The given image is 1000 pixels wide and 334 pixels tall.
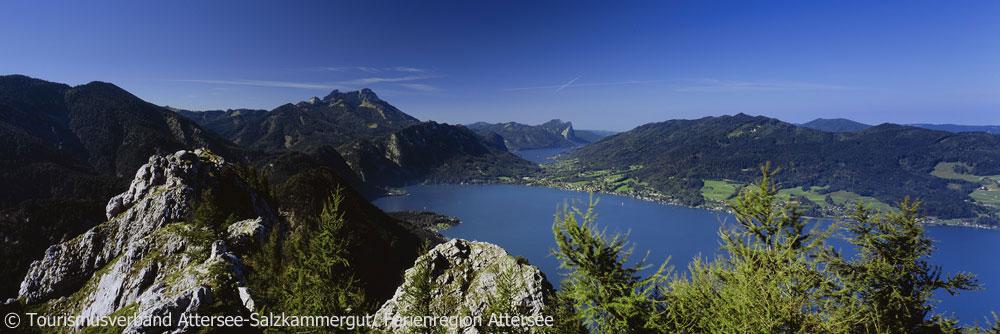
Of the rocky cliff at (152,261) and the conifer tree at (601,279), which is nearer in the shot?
the conifer tree at (601,279)

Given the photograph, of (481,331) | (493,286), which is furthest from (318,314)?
(493,286)

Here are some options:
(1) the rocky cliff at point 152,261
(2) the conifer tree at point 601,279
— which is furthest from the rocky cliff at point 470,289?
(1) the rocky cliff at point 152,261

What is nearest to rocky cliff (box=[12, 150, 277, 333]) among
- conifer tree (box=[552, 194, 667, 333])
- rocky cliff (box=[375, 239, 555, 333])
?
rocky cliff (box=[375, 239, 555, 333])

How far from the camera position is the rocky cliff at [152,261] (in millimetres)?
29000

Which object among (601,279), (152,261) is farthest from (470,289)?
(152,261)

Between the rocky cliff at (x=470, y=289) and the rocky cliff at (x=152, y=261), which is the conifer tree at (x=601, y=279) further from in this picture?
the rocky cliff at (x=152, y=261)

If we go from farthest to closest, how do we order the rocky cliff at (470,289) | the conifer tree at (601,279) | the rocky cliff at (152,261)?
the rocky cliff at (152,261) < the rocky cliff at (470,289) < the conifer tree at (601,279)

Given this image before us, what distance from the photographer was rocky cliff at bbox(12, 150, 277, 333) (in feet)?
95.1

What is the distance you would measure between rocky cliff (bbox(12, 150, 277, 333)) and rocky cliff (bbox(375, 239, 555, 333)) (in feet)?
41.8

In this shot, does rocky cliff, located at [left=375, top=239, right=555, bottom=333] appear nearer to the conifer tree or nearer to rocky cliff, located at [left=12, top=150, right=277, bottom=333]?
the conifer tree

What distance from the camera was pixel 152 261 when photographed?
36000 mm

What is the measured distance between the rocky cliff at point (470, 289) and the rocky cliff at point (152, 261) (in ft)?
41.8

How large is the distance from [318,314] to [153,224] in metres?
33.9

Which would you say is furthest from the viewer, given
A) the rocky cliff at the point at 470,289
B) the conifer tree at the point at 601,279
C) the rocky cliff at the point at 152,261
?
the rocky cliff at the point at 152,261
